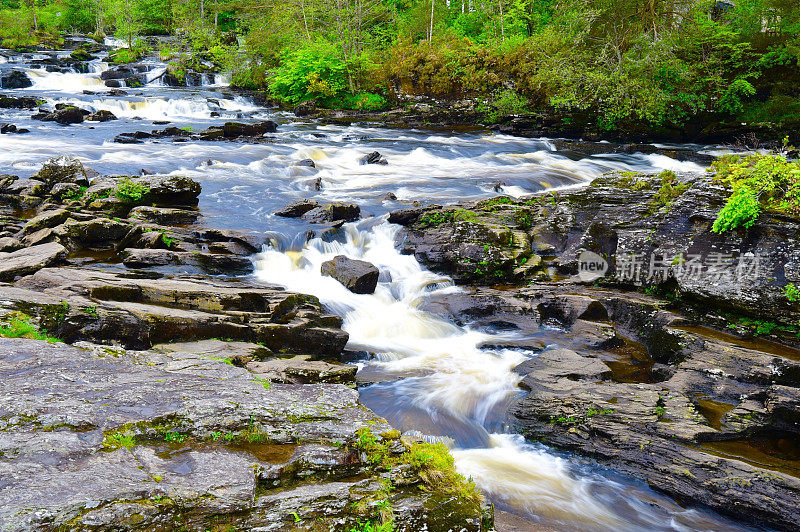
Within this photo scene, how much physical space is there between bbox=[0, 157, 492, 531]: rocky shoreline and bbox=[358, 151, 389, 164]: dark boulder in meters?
13.3

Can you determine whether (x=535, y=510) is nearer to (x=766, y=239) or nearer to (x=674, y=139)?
(x=766, y=239)

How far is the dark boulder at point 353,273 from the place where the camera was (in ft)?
35.5

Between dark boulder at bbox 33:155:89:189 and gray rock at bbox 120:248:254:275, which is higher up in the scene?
dark boulder at bbox 33:155:89:189

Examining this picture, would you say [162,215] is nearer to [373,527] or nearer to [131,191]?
[131,191]

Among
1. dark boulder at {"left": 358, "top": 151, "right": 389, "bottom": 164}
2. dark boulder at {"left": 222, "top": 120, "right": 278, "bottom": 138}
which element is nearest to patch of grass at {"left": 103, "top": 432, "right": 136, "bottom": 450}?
dark boulder at {"left": 358, "top": 151, "right": 389, "bottom": 164}

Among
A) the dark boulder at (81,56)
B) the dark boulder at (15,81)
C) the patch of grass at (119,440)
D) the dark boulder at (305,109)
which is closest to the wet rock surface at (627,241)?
the patch of grass at (119,440)

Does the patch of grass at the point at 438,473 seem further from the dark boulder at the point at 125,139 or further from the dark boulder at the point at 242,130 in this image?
the dark boulder at the point at 242,130

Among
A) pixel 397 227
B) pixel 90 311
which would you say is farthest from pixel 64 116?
pixel 90 311

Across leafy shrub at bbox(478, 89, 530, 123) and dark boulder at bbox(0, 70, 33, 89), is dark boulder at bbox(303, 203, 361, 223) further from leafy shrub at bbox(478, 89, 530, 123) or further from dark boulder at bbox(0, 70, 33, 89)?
dark boulder at bbox(0, 70, 33, 89)

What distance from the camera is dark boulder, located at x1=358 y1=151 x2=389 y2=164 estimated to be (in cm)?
2069

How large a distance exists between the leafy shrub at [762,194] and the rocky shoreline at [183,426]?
683 cm

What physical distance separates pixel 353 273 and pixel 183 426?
7147 mm

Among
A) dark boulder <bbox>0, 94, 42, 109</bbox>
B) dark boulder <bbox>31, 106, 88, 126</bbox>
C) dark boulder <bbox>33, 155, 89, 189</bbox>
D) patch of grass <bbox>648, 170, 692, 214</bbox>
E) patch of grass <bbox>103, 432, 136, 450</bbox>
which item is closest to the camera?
patch of grass <bbox>103, 432, 136, 450</bbox>

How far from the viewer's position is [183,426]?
3.92 meters
